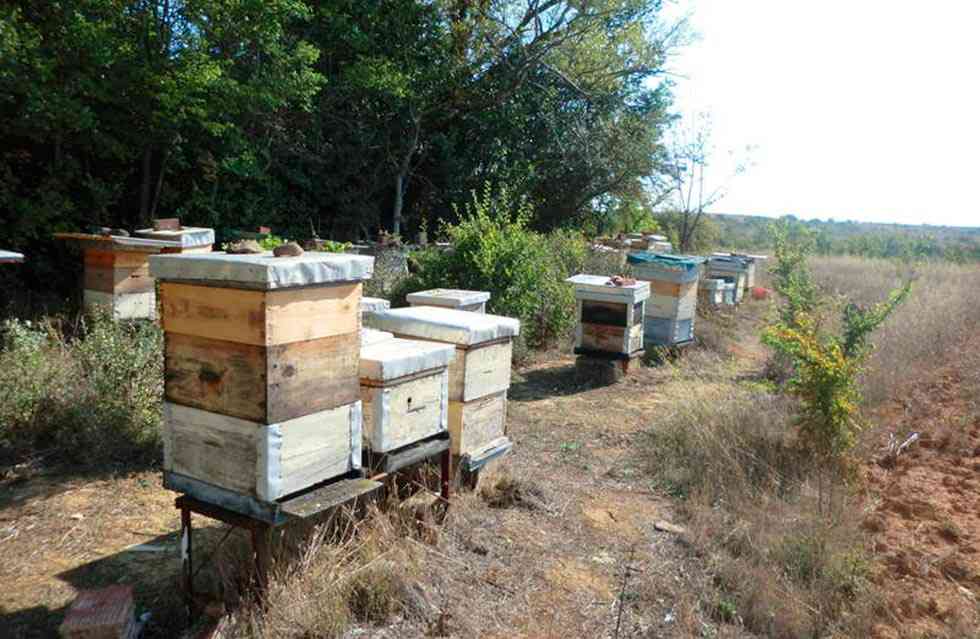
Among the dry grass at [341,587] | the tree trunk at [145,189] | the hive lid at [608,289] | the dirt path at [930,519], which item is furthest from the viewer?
the tree trunk at [145,189]

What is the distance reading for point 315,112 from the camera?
12.9 m

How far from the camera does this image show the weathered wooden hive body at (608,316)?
7949 millimetres

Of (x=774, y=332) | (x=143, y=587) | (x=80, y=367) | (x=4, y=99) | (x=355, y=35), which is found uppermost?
(x=355, y=35)

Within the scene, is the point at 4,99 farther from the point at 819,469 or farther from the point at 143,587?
the point at 819,469

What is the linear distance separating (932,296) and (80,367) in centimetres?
1301

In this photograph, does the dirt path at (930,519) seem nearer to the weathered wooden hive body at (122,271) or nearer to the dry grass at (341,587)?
the dry grass at (341,587)

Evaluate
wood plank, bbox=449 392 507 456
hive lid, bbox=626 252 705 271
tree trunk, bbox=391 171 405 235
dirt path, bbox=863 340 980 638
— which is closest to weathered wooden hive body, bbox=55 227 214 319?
wood plank, bbox=449 392 507 456

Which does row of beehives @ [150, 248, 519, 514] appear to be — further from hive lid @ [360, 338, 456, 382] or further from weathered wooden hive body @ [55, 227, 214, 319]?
weathered wooden hive body @ [55, 227, 214, 319]

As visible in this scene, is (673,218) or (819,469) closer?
(819,469)

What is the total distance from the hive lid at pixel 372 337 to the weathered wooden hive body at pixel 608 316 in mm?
4369

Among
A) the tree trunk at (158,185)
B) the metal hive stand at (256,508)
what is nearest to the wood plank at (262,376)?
the metal hive stand at (256,508)

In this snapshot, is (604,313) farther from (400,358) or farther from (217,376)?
(217,376)

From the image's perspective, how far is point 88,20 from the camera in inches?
322

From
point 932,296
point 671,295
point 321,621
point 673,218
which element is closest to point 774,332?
point 671,295
